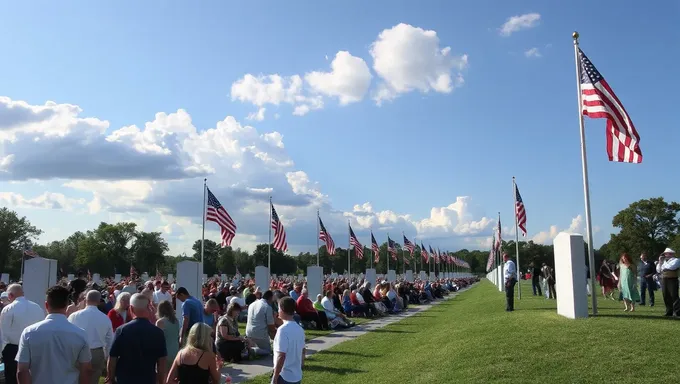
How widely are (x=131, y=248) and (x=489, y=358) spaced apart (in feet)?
413

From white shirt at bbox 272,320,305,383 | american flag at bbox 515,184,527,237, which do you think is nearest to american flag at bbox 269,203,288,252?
american flag at bbox 515,184,527,237

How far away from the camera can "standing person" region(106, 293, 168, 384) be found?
6.08m

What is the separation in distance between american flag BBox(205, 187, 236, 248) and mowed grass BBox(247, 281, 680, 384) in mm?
10623

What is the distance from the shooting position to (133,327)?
20.2 feet

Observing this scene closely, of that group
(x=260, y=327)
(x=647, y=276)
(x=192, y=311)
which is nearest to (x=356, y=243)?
(x=647, y=276)

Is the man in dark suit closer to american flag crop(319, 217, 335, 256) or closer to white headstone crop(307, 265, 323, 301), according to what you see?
white headstone crop(307, 265, 323, 301)

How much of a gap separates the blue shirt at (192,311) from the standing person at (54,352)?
4374 mm

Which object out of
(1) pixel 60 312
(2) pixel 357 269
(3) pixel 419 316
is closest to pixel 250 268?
(2) pixel 357 269

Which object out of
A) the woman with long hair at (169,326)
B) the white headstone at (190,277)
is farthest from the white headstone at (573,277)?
the white headstone at (190,277)

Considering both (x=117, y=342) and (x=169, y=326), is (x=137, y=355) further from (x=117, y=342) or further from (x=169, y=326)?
(x=169, y=326)

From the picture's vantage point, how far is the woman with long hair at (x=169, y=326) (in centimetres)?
831

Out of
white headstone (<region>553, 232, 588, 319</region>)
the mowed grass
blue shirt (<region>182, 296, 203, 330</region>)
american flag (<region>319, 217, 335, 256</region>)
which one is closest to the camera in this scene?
the mowed grass

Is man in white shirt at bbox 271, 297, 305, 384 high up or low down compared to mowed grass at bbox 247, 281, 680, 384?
up

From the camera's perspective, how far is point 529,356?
9.14 m
